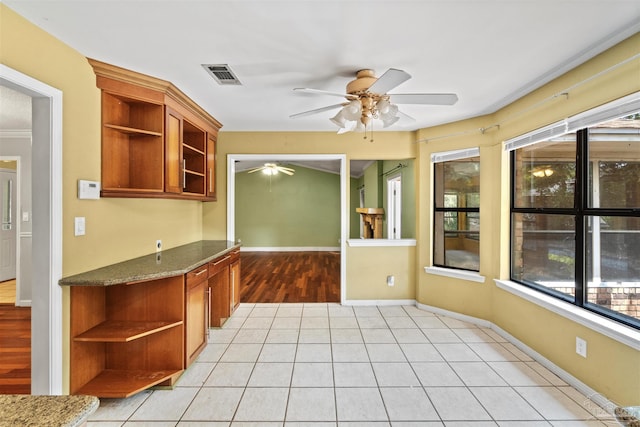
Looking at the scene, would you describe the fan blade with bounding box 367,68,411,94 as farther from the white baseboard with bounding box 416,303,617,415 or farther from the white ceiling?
the white baseboard with bounding box 416,303,617,415

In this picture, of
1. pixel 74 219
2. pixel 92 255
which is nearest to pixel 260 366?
pixel 92 255

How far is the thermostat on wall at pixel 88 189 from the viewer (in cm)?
203

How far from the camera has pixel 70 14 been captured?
5.38 feet

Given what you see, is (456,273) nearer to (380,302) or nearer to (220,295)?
Result: (380,302)

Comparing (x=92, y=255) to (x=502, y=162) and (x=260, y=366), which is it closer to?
(x=260, y=366)

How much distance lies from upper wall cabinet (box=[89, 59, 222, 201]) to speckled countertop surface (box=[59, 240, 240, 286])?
564 millimetres

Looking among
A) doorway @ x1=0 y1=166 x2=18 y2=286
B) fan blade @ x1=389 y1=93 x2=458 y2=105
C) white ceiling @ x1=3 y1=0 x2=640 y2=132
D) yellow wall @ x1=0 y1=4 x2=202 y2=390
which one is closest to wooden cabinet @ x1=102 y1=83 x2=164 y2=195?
yellow wall @ x1=0 y1=4 x2=202 y2=390

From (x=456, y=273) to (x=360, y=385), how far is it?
6.47ft

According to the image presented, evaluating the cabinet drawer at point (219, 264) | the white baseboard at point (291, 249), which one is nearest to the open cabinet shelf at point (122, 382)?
the cabinet drawer at point (219, 264)

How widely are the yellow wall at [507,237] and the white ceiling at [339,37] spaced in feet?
0.63

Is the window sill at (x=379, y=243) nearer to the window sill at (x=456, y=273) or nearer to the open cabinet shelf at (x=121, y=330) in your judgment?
the window sill at (x=456, y=273)

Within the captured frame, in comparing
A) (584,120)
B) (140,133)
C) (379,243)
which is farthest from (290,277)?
(584,120)

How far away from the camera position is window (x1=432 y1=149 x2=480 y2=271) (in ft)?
11.6

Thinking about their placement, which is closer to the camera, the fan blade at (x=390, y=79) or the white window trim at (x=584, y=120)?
the fan blade at (x=390, y=79)
